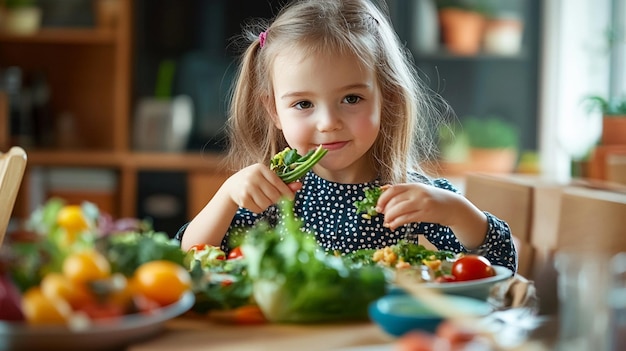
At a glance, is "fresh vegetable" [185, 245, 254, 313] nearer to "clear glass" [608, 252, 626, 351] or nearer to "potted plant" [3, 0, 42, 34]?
"clear glass" [608, 252, 626, 351]

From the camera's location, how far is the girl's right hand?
1647 millimetres

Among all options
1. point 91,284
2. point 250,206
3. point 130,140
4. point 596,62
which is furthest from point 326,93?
point 596,62

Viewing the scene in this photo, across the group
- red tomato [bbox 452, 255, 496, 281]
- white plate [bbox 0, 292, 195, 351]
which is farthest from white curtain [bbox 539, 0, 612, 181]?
white plate [bbox 0, 292, 195, 351]

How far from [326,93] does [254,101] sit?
34 centimetres

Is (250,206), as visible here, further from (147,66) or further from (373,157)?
(147,66)

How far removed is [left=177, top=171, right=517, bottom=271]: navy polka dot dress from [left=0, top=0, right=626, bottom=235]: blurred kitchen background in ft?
7.37

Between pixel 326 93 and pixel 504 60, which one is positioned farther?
pixel 504 60

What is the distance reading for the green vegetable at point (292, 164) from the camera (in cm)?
162

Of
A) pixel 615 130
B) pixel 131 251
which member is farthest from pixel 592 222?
pixel 615 130

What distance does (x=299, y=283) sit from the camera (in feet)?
3.73

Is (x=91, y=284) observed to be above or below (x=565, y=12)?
below

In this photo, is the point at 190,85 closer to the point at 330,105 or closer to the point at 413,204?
the point at 330,105

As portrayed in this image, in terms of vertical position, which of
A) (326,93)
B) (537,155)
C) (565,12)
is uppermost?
(565,12)

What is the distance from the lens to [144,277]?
1089 millimetres
